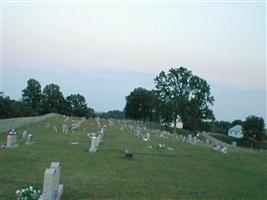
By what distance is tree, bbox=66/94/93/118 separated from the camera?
413 ft

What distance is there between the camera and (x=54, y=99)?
126 metres

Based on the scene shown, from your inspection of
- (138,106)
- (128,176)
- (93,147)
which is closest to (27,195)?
(128,176)

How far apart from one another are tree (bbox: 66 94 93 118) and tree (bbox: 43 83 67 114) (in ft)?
8.20

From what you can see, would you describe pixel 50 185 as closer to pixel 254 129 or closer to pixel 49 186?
pixel 49 186

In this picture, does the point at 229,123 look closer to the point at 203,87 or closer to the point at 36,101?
the point at 36,101

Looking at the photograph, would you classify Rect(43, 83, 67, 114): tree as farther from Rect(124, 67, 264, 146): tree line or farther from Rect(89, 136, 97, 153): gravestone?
Rect(89, 136, 97, 153): gravestone

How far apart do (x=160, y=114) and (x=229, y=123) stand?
69.3 metres

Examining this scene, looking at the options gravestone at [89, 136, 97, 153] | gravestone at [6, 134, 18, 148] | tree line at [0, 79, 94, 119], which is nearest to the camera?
gravestone at [89, 136, 97, 153]

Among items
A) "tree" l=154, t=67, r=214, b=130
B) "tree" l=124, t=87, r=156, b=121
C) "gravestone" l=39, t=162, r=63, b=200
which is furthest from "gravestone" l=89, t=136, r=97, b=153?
"tree" l=124, t=87, r=156, b=121

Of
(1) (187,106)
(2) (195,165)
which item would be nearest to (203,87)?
(1) (187,106)

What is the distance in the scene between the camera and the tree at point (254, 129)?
8950cm

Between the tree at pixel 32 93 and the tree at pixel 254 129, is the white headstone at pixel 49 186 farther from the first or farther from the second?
the tree at pixel 32 93

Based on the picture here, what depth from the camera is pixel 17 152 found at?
→ 23.4 m

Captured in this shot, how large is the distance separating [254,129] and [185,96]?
57.2 ft
